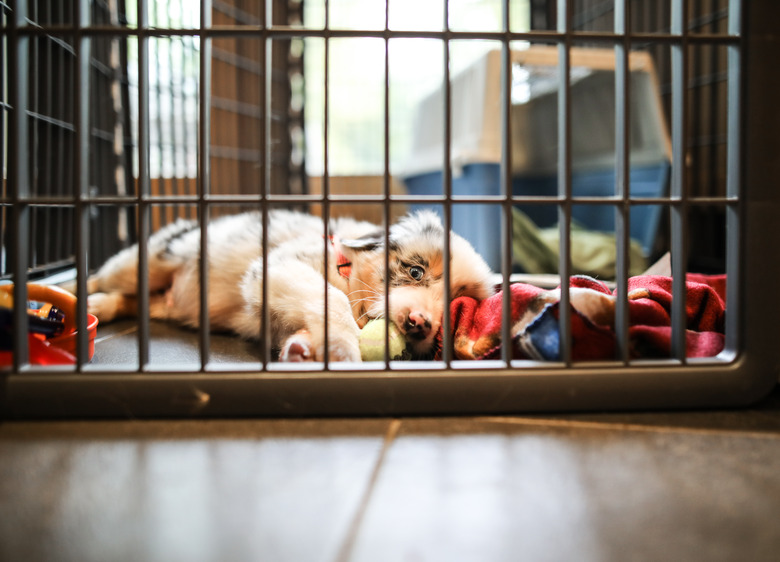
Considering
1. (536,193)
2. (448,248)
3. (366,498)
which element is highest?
(536,193)

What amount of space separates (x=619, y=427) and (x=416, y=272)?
0.72 m

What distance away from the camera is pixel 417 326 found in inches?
55.0

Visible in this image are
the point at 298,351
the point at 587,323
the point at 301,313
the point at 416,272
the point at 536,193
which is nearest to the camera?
the point at 587,323

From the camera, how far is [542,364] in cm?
114

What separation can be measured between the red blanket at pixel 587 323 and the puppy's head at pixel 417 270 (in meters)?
0.09

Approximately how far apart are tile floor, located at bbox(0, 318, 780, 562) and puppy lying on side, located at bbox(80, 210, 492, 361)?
0.33 meters

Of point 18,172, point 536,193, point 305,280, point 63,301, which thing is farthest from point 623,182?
point 536,193

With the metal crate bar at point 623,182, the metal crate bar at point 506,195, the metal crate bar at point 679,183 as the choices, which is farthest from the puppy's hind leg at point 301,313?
the metal crate bar at point 679,183

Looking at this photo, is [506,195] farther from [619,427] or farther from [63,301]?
[63,301]

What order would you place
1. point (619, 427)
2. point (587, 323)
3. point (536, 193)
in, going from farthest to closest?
point (536, 193) → point (587, 323) → point (619, 427)

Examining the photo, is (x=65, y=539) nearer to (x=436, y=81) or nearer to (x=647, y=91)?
(x=647, y=91)

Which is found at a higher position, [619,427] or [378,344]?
[378,344]

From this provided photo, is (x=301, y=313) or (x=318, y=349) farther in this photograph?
(x=301, y=313)

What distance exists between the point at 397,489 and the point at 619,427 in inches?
18.3
